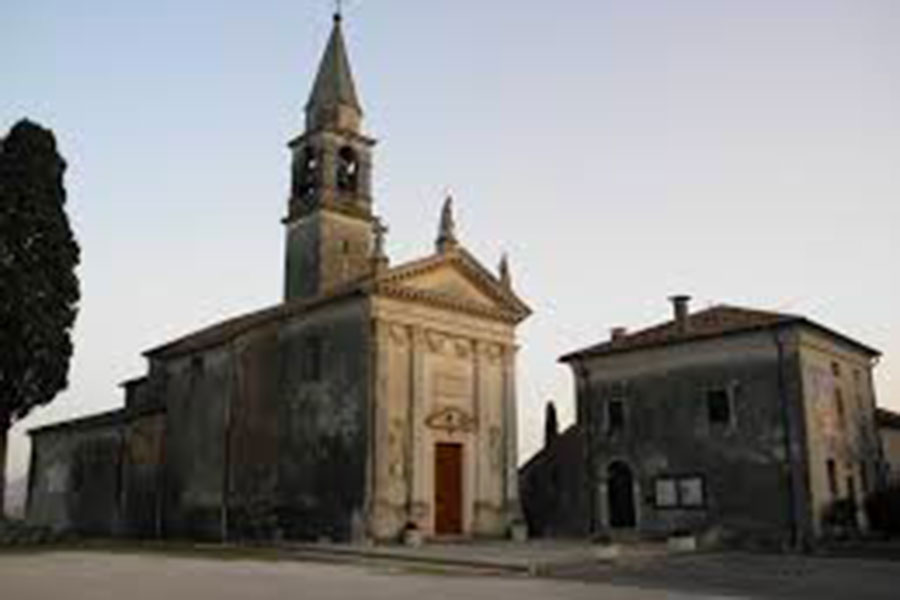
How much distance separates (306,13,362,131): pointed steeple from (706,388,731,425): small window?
18614 mm

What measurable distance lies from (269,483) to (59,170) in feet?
43.5

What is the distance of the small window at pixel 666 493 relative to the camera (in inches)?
1276

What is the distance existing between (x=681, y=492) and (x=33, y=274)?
23.5 meters

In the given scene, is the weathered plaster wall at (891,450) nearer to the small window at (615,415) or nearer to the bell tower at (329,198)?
the small window at (615,415)

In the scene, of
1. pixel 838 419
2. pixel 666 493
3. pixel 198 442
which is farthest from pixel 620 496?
pixel 198 442

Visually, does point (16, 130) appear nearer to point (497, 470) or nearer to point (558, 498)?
point (497, 470)

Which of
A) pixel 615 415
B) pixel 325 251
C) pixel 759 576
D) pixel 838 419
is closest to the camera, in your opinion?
pixel 759 576

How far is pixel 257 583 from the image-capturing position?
611 inches

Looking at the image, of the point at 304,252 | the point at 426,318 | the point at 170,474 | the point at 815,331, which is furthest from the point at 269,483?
the point at 815,331

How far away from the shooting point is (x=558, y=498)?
37.1 metres

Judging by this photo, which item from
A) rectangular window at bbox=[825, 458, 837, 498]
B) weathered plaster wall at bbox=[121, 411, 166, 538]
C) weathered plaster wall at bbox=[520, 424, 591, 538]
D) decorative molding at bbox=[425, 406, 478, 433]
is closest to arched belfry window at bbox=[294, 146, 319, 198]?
weathered plaster wall at bbox=[121, 411, 166, 538]

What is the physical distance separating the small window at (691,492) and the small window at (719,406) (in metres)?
2.19

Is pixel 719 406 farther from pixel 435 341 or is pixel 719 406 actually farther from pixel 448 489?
pixel 435 341

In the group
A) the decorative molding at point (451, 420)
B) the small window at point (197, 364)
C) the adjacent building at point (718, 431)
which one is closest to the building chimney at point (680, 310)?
the adjacent building at point (718, 431)
